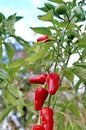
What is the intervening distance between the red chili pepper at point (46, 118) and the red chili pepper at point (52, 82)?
0.05 meters

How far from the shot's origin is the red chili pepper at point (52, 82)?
1024 mm

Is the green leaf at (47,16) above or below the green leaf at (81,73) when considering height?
above

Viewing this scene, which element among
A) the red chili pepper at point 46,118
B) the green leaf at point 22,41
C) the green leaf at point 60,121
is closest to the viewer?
the red chili pepper at point 46,118

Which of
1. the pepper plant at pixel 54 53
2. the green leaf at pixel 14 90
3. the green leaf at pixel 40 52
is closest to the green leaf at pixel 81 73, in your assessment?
the pepper plant at pixel 54 53

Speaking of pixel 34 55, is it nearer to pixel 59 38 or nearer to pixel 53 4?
pixel 59 38

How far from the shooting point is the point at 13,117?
24.7 feet

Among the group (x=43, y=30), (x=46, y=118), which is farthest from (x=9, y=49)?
(x=46, y=118)

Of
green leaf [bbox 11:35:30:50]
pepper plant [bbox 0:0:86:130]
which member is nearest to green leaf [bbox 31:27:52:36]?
pepper plant [bbox 0:0:86:130]

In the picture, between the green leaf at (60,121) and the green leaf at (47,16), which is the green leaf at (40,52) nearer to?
the green leaf at (47,16)

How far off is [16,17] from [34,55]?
9.5 inches

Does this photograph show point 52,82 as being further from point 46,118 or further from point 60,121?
point 60,121

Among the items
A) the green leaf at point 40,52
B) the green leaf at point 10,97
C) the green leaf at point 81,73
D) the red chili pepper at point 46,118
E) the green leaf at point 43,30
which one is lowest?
the red chili pepper at point 46,118

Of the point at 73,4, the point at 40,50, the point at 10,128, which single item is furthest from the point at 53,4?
the point at 10,128

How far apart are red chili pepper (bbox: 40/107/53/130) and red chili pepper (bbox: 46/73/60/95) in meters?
0.05
